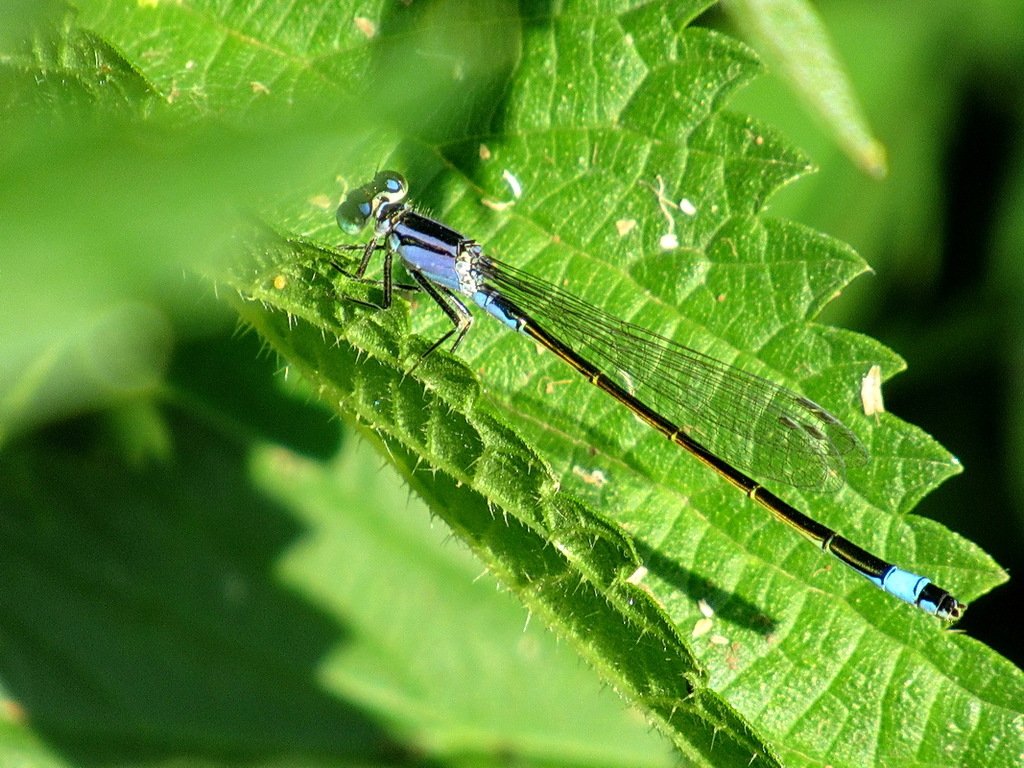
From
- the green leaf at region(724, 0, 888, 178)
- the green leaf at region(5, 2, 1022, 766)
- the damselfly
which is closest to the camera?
the green leaf at region(5, 2, 1022, 766)

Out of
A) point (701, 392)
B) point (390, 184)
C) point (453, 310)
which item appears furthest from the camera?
point (701, 392)

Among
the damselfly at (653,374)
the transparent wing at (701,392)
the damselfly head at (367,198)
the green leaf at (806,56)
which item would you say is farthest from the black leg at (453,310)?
the green leaf at (806,56)

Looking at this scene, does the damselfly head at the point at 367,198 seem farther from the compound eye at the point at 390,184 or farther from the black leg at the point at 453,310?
the black leg at the point at 453,310

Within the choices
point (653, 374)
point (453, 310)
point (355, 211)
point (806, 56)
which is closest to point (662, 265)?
point (653, 374)

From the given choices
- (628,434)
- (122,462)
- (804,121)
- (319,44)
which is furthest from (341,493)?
(804,121)

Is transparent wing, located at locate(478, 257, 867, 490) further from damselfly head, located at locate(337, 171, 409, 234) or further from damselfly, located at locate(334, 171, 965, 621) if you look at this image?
damselfly head, located at locate(337, 171, 409, 234)

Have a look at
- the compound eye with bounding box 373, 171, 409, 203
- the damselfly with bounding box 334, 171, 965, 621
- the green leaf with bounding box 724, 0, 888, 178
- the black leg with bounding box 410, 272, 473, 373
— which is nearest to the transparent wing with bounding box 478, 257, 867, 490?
the damselfly with bounding box 334, 171, 965, 621

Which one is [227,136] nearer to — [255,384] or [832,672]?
[832,672]

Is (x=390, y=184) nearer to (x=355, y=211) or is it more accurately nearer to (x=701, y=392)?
(x=355, y=211)
